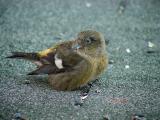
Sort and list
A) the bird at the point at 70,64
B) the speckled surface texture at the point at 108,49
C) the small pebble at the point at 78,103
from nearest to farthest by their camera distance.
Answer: the speckled surface texture at the point at 108,49 < the small pebble at the point at 78,103 < the bird at the point at 70,64

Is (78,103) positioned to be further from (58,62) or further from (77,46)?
(77,46)

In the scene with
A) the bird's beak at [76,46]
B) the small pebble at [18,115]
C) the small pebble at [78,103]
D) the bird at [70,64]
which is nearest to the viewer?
the small pebble at [18,115]

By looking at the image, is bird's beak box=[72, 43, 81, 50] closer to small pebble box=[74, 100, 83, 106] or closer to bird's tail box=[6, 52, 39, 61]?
bird's tail box=[6, 52, 39, 61]

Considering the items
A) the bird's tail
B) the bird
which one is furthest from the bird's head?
the bird's tail

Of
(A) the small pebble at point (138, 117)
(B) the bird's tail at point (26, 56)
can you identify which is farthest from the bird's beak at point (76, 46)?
(A) the small pebble at point (138, 117)

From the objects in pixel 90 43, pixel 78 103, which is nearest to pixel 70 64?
pixel 90 43

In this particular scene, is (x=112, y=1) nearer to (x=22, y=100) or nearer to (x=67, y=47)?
(x=67, y=47)

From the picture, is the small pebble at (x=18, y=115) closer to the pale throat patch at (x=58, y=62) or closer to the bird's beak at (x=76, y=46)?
the pale throat patch at (x=58, y=62)
